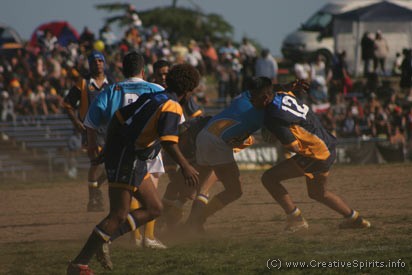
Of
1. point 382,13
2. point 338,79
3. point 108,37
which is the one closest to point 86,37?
point 108,37

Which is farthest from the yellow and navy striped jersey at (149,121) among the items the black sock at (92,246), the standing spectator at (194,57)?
the standing spectator at (194,57)

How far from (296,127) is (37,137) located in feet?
59.9

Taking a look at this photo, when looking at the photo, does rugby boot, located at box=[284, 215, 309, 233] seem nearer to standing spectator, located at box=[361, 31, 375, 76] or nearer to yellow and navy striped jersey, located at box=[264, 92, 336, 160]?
yellow and navy striped jersey, located at box=[264, 92, 336, 160]

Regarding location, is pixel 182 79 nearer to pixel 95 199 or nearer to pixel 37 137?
pixel 95 199

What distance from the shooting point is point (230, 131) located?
11055mm

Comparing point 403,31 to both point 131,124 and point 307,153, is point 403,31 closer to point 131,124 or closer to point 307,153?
point 307,153

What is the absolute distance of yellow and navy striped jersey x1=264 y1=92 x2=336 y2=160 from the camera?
1054cm

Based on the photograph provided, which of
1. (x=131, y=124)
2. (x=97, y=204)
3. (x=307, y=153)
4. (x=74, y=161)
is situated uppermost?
(x=131, y=124)

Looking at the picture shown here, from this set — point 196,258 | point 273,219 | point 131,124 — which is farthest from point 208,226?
point 131,124

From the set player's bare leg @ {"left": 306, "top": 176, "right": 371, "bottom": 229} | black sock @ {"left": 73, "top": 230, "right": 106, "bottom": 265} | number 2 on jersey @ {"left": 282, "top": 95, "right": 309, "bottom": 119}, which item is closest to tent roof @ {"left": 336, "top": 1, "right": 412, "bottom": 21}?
player's bare leg @ {"left": 306, "top": 176, "right": 371, "bottom": 229}

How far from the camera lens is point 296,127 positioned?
10781 millimetres

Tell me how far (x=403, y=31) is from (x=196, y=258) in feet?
103

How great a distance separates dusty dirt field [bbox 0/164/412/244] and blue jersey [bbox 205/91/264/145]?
1185 millimetres

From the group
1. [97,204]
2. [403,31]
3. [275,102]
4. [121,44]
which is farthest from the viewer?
[403,31]
